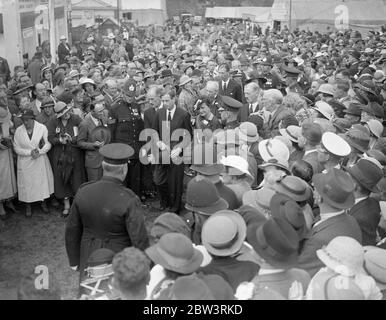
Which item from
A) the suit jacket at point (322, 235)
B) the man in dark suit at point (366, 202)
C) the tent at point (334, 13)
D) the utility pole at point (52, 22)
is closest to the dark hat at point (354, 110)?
the man in dark suit at point (366, 202)

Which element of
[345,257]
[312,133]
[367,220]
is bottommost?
[367,220]

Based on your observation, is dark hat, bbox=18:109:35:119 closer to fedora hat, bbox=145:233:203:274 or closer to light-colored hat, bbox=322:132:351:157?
light-colored hat, bbox=322:132:351:157

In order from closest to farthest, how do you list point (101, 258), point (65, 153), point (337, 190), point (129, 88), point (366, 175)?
point (101, 258) → point (337, 190) → point (366, 175) → point (65, 153) → point (129, 88)

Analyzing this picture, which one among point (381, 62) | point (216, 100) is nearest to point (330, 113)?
point (216, 100)

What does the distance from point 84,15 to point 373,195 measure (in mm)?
26228

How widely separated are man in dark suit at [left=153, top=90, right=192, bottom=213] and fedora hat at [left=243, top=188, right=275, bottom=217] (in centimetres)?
288

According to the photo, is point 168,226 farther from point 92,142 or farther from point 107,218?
point 92,142

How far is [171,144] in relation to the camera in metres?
7.09

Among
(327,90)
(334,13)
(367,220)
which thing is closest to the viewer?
(367,220)

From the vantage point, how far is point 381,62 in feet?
47.9

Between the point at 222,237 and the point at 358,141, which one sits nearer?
the point at 222,237

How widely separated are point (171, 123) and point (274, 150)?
2.24m

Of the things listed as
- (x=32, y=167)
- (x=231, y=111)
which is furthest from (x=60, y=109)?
(x=231, y=111)
